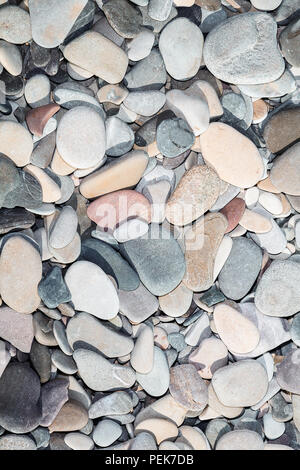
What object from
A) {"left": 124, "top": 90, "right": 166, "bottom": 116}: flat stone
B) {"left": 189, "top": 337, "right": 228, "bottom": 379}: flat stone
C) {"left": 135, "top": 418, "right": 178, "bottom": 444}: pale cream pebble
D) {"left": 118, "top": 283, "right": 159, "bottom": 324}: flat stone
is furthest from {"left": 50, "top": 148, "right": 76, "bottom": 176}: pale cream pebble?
{"left": 135, "top": 418, "right": 178, "bottom": 444}: pale cream pebble

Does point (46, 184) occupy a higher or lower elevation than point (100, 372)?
higher

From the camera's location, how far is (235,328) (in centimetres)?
143

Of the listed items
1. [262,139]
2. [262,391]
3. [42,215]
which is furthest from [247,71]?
[262,391]

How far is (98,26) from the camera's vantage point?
138 cm

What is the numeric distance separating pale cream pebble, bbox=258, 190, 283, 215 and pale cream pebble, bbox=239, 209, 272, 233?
0.04 meters

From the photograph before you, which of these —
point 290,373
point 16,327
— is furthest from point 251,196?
point 16,327

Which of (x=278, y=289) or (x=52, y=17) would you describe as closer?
(x=52, y=17)

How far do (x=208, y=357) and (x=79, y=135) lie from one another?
2.20ft

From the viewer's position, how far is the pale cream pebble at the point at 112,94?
138 cm

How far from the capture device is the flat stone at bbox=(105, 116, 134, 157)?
54.4 inches

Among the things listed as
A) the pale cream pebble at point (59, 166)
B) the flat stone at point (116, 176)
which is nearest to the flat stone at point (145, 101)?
the flat stone at point (116, 176)

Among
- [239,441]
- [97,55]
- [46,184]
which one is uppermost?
[97,55]

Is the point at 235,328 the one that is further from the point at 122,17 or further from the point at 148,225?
the point at 122,17
